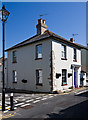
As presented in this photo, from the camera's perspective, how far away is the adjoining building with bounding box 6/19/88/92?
39.0 ft

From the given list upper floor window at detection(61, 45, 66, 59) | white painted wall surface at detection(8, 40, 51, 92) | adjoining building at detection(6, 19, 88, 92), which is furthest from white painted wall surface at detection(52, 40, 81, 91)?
white painted wall surface at detection(8, 40, 51, 92)

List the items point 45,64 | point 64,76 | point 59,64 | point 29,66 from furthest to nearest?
point 29,66, point 64,76, point 59,64, point 45,64

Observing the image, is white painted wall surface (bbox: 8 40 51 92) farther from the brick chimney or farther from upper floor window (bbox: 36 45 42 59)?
the brick chimney

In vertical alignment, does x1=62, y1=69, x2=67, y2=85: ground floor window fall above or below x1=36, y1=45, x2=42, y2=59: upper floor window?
below

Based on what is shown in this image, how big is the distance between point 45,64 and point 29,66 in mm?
2742

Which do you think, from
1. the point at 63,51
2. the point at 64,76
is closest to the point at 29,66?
the point at 64,76

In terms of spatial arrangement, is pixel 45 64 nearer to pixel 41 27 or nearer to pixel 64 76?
pixel 64 76

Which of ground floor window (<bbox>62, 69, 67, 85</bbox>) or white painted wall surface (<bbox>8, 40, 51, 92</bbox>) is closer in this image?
white painted wall surface (<bbox>8, 40, 51, 92</bbox>)

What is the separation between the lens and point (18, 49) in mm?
15969

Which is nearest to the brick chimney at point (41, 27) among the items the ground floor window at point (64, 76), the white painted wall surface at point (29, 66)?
the white painted wall surface at point (29, 66)

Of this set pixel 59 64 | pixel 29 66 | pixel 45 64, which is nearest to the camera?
pixel 45 64

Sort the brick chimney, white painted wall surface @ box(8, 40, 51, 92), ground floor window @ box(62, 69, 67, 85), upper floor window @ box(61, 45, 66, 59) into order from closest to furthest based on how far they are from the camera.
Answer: white painted wall surface @ box(8, 40, 51, 92), ground floor window @ box(62, 69, 67, 85), upper floor window @ box(61, 45, 66, 59), the brick chimney

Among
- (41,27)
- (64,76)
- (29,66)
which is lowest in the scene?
(64,76)

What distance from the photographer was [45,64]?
12195 millimetres
